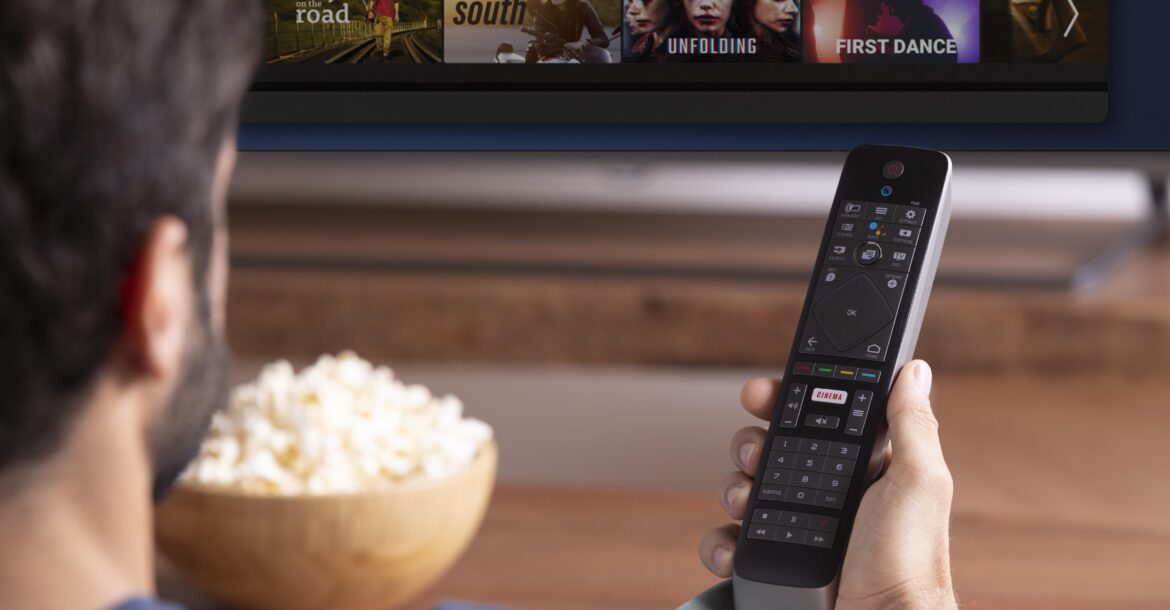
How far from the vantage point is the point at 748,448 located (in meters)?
0.80

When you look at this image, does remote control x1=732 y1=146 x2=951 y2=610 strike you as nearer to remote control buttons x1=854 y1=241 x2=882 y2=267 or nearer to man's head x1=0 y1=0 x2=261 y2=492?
remote control buttons x1=854 y1=241 x2=882 y2=267

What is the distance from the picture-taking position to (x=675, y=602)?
91 cm

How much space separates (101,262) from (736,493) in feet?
1.64

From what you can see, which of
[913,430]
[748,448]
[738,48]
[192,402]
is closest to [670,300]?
[738,48]

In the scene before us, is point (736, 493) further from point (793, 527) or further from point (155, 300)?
point (155, 300)

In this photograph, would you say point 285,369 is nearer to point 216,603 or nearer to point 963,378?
point 216,603

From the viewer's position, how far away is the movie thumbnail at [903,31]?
1.04 meters

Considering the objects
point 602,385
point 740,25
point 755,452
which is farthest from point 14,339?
point 602,385

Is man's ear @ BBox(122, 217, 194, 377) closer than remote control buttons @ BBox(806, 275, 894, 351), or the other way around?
man's ear @ BBox(122, 217, 194, 377)

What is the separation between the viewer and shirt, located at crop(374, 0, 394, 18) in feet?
3.35

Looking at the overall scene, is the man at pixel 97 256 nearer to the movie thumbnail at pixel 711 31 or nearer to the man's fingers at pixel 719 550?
the man's fingers at pixel 719 550

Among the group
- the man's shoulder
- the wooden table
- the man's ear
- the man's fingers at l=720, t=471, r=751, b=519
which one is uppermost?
the man's ear

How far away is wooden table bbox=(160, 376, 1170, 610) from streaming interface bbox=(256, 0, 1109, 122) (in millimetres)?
337

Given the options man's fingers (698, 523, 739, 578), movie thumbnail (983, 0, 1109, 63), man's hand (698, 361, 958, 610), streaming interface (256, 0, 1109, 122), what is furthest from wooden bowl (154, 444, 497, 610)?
movie thumbnail (983, 0, 1109, 63)
